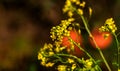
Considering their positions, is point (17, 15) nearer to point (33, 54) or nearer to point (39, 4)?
point (39, 4)

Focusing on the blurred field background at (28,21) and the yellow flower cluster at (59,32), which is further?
the blurred field background at (28,21)

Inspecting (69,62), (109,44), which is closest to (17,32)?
(109,44)

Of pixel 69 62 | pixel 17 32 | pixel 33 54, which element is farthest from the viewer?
pixel 17 32

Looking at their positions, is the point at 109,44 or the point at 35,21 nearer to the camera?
the point at 109,44

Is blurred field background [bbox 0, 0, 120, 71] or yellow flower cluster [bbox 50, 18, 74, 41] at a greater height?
blurred field background [bbox 0, 0, 120, 71]

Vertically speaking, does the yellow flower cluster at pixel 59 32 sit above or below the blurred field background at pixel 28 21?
below

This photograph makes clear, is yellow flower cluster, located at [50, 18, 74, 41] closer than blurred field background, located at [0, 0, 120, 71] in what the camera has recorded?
Yes

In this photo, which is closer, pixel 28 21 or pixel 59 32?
pixel 59 32

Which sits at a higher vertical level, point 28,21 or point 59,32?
point 28,21
